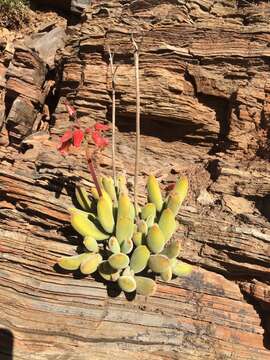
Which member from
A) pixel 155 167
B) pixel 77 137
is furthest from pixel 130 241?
pixel 155 167

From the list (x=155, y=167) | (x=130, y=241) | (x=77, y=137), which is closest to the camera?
(x=130, y=241)

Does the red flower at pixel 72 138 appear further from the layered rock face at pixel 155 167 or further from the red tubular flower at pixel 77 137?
the layered rock face at pixel 155 167

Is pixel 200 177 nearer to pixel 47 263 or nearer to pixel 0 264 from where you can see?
pixel 47 263

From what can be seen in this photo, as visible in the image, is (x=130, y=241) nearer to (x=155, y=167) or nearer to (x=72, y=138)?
(x=72, y=138)

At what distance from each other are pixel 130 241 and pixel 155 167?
1.64 metres

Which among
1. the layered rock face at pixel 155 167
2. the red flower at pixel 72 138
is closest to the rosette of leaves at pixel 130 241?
the layered rock face at pixel 155 167

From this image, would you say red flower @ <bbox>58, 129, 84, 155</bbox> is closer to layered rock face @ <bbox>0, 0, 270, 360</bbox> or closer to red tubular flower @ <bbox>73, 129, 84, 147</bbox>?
red tubular flower @ <bbox>73, 129, 84, 147</bbox>

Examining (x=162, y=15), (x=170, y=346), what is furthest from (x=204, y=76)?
(x=170, y=346)

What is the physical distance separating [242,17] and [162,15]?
1.13 metres

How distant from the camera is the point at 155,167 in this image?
646 centimetres

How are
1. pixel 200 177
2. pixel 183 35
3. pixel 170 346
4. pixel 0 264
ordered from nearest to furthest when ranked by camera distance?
pixel 170 346 < pixel 0 264 < pixel 200 177 < pixel 183 35

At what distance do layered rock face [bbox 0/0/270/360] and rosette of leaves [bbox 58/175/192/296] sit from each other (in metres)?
0.21

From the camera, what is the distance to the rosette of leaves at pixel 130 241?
4.93 meters

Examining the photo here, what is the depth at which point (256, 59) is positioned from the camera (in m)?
6.43
